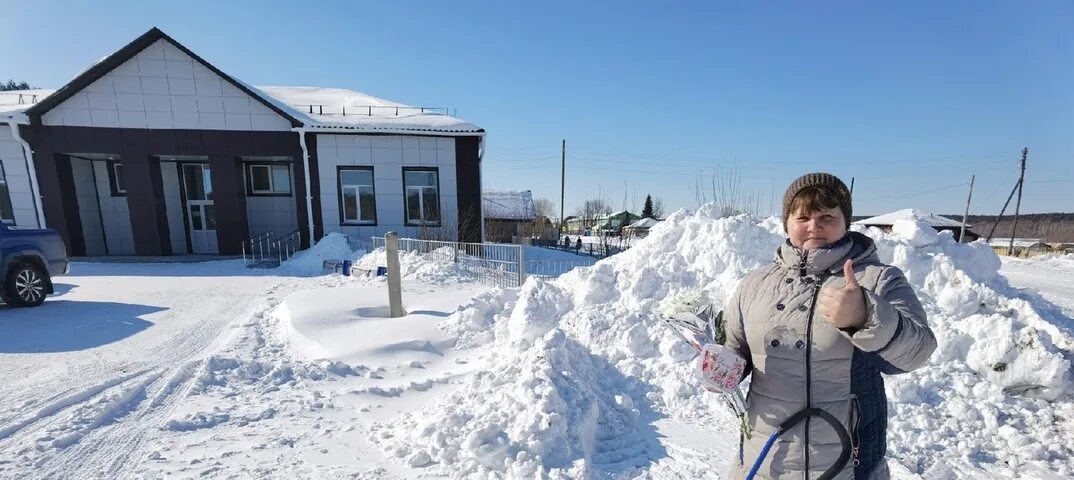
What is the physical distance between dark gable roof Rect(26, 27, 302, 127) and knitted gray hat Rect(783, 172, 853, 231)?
1650cm

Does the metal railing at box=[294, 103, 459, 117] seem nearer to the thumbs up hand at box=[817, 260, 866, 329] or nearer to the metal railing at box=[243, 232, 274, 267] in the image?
the metal railing at box=[243, 232, 274, 267]

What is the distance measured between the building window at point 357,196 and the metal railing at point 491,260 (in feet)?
11.8

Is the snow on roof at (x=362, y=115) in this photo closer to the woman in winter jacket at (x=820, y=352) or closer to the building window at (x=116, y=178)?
the building window at (x=116, y=178)

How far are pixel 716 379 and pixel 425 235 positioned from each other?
14049 mm

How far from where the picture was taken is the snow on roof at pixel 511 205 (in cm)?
3831

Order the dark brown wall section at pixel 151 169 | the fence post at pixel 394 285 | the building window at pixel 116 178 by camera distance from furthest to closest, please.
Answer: the building window at pixel 116 178
the dark brown wall section at pixel 151 169
the fence post at pixel 394 285

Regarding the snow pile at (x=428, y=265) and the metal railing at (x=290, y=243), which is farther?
the metal railing at (x=290, y=243)

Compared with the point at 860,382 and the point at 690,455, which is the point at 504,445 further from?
the point at 860,382

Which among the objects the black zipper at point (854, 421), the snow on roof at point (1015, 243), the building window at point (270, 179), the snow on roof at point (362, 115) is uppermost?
the snow on roof at point (362, 115)

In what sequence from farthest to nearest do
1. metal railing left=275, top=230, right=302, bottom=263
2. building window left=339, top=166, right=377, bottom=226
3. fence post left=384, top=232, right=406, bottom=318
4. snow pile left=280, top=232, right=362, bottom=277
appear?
1. building window left=339, top=166, right=377, bottom=226
2. metal railing left=275, top=230, right=302, bottom=263
3. snow pile left=280, top=232, right=362, bottom=277
4. fence post left=384, top=232, right=406, bottom=318

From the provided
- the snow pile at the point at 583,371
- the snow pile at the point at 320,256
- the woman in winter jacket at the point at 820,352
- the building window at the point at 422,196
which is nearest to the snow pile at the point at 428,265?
the snow pile at the point at 320,256

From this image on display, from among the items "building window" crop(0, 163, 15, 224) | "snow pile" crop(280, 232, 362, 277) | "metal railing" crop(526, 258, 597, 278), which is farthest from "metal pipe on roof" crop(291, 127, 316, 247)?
"building window" crop(0, 163, 15, 224)

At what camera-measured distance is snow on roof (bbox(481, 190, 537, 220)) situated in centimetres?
3831

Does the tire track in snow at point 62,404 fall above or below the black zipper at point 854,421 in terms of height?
below
